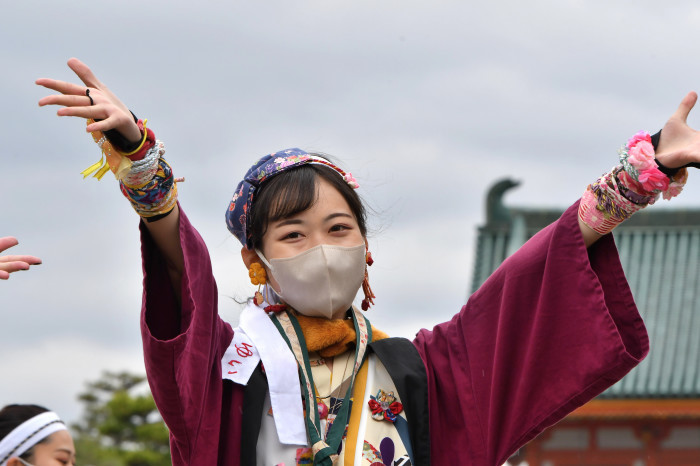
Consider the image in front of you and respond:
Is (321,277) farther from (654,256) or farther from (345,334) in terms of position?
(654,256)

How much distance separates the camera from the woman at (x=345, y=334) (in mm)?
2805

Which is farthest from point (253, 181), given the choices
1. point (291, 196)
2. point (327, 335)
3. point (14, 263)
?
point (14, 263)

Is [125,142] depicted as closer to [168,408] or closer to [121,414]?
[168,408]

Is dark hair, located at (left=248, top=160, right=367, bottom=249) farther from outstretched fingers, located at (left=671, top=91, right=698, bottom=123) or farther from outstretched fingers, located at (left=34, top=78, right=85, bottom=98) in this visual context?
outstretched fingers, located at (left=671, top=91, right=698, bottom=123)

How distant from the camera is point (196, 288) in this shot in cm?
285

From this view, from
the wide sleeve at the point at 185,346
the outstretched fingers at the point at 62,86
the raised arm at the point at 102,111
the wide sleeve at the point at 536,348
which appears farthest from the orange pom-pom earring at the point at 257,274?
the outstretched fingers at the point at 62,86

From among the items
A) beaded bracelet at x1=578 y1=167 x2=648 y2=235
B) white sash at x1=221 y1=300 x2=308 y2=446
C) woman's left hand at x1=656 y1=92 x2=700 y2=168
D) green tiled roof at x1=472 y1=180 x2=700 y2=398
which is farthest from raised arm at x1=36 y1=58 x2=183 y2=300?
green tiled roof at x1=472 y1=180 x2=700 y2=398

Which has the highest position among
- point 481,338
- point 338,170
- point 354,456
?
point 338,170

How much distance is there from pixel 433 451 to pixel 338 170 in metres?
0.95

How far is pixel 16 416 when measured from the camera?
11.1 ft

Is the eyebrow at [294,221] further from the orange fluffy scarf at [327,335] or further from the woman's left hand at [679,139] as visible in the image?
the woman's left hand at [679,139]

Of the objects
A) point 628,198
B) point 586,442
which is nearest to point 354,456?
point 628,198

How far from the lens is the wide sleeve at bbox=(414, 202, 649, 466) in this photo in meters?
2.89

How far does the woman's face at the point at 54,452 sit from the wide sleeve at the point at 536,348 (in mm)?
1254
